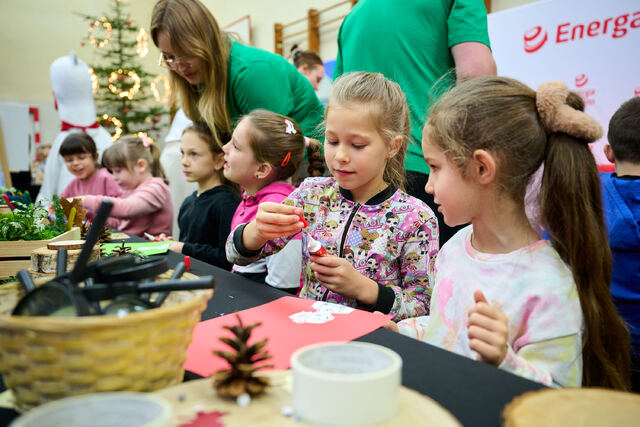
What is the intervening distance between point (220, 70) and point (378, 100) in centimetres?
87

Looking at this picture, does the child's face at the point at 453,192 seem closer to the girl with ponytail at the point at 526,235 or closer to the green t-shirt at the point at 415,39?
the girl with ponytail at the point at 526,235

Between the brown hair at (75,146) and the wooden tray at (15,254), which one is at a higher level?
the brown hair at (75,146)

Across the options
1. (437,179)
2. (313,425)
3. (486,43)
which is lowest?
(313,425)

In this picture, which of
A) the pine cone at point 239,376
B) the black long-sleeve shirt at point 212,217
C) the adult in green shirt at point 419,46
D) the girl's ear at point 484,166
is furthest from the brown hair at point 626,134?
the pine cone at point 239,376

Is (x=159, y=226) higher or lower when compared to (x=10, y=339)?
lower

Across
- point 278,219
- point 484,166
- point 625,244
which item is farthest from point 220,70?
point 625,244

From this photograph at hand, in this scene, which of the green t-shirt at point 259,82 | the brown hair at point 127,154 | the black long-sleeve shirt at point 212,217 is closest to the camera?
the green t-shirt at point 259,82

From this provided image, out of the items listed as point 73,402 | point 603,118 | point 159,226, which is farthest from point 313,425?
point 603,118

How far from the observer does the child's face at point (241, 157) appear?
1.79 m

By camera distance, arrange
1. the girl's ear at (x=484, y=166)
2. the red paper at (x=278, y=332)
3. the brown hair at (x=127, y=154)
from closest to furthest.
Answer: the red paper at (x=278, y=332)
the girl's ear at (x=484, y=166)
the brown hair at (x=127, y=154)

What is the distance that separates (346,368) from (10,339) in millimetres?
293

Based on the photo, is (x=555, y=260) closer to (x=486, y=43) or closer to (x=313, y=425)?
(x=313, y=425)

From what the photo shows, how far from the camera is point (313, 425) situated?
38 centimetres

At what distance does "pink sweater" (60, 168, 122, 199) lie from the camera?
332 centimetres
